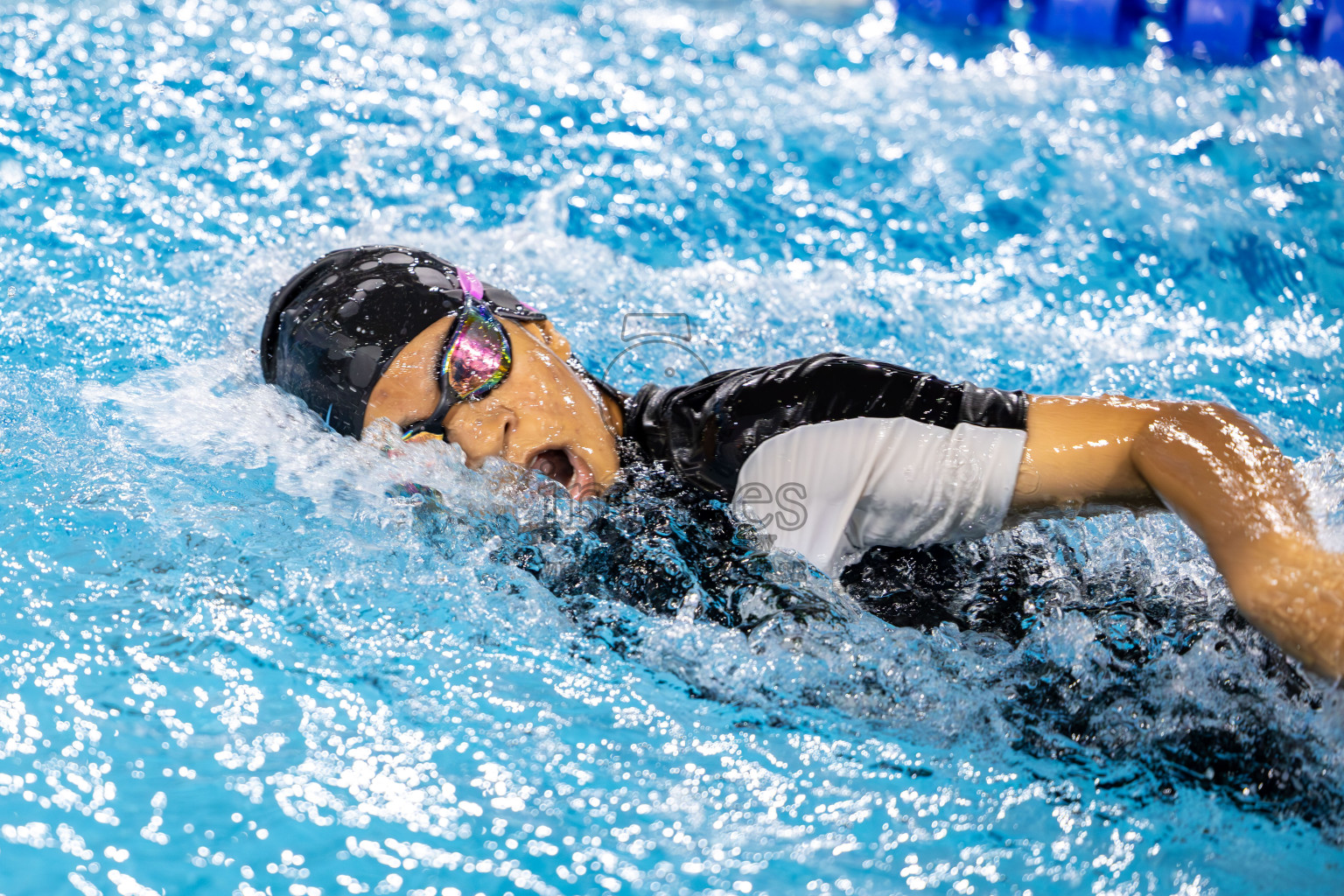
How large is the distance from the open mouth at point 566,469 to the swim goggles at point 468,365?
0.15 meters

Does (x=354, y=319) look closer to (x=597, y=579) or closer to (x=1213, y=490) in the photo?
(x=597, y=579)

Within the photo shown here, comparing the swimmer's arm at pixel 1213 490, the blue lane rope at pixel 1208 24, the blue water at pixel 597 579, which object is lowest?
the blue water at pixel 597 579

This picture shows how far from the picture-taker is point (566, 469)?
1.89m

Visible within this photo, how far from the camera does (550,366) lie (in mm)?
1866

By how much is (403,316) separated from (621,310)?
1198 millimetres

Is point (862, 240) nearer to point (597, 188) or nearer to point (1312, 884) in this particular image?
point (597, 188)

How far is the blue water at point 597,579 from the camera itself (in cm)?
157

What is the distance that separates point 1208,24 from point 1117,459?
3.89m

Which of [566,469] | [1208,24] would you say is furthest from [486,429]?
[1208,24]

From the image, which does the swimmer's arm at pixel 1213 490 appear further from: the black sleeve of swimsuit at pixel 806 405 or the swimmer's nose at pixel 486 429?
the swimmer's nose at pixel 486 429

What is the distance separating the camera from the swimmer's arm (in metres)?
1.33

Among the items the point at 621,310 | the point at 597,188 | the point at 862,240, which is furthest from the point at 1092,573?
the point at 597,188

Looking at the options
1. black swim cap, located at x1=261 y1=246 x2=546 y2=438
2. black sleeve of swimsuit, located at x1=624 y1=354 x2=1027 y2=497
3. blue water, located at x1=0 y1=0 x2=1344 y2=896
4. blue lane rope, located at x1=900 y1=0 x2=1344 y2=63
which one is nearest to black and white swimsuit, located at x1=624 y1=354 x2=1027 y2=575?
black sleeve of swimsuit, located at x1=624 y1=354 x2=1027 y2=497

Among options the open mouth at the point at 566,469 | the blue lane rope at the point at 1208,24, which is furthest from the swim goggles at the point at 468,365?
the blue lane rope at the point at 1208,24
